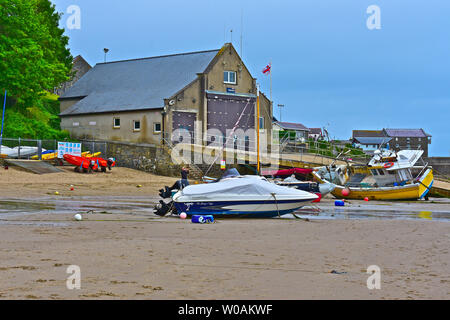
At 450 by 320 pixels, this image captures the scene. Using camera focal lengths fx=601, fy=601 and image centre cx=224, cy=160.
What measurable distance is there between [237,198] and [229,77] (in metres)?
33.8

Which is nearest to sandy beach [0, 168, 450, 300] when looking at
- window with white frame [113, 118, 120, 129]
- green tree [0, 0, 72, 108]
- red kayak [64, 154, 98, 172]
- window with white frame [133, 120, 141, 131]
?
red kayak [64, 154, 98, 172]

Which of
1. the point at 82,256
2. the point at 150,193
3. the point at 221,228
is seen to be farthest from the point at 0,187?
the point at 82,256

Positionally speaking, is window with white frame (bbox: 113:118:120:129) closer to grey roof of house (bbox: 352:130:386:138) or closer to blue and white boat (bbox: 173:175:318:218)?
blue and white boat (bbox: 173:175:318:218)

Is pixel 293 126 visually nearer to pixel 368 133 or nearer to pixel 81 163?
pixel 368 133

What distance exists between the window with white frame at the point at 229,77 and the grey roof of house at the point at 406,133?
10741cm

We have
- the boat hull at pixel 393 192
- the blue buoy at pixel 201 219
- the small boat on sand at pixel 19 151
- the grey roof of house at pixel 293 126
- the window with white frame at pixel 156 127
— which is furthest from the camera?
the grey roof of house at pixel 293 126

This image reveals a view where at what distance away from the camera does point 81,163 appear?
3941cm

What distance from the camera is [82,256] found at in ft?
34.9

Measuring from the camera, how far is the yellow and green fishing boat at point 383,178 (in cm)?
3606

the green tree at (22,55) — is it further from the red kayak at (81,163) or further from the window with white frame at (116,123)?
the red kayak at (81,163)

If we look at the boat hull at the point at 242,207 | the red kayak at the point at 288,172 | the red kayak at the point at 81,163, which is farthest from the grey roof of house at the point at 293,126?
the boat hull at the point at 242,207

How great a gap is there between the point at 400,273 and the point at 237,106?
43627 mm

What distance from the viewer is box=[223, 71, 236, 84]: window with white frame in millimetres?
51938
